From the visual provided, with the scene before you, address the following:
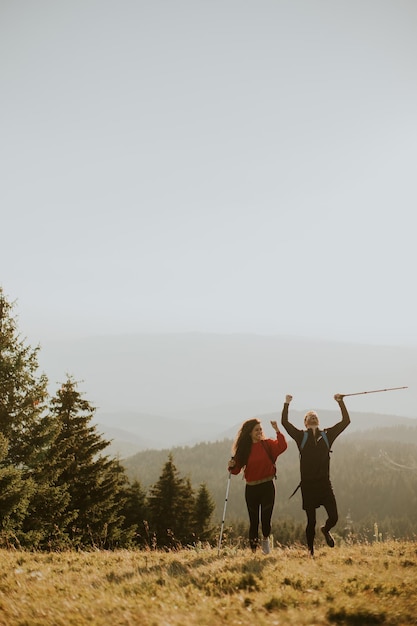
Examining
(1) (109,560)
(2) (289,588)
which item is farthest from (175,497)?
(2) (289,588)

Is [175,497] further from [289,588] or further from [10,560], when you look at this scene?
[289,588]

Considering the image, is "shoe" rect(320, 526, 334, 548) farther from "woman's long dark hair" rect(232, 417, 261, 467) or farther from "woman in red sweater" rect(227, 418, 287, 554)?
"woman's long dark hair" rect(232, 417, 261, 467)

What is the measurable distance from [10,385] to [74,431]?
21.7 ft

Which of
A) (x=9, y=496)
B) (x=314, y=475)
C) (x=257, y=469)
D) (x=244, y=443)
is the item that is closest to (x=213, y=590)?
(x=257, y=469)

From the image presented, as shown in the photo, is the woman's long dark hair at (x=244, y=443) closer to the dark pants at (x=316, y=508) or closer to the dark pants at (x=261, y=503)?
the dark pants at (x=261, y=503)

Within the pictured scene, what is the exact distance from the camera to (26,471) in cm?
1503

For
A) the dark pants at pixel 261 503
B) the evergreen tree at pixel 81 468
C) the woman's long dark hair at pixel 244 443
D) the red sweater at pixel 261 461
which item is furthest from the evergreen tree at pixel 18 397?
the dark pants at pixel 261 503

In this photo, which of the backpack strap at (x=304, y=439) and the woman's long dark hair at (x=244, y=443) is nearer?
the backpack strap at (x=304, y=439)

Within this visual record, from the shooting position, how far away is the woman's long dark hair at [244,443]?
29.6 feet

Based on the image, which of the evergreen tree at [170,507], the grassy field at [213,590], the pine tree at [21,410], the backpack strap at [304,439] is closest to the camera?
the grassy field at [213,590]

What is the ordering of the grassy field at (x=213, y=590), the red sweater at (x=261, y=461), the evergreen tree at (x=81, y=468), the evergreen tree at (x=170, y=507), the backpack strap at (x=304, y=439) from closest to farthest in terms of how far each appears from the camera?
the grassy field at (x=213, y=590) < the red sweater at (x=261, y=461) < the backpack strap at (x=304, y=439) < the evergreen tree at (x=81, y=468) < the evergreen tree at (x=170, y=507)

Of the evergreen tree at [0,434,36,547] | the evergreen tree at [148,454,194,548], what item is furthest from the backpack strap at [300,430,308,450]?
the evergreen tree at [148,454,194,548]

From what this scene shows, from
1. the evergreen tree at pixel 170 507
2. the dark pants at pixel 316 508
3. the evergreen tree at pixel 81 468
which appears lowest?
the evergreen tree at pixel 170 507

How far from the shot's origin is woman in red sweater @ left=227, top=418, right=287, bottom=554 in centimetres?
872
